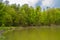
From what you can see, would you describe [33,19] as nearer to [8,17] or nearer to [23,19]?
[23,19]

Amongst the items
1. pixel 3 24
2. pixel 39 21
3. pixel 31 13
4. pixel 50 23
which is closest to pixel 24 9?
pixel 31 13

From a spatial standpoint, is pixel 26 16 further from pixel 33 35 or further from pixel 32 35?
pixel 32 35

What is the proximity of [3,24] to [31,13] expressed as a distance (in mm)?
20876

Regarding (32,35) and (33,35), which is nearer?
(32,35)

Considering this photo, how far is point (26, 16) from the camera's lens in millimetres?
68875

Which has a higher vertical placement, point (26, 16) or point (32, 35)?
point (32, 35)

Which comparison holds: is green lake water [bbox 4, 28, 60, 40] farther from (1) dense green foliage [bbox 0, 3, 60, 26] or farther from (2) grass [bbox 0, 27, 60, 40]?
(1) dense green foliage [bbox 0, 3, 60, 26]

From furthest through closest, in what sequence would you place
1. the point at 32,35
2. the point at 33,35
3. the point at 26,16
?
the point at 26,16, the point at 33,35, the point at 32,35

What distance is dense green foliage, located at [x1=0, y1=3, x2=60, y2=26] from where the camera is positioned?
191ft

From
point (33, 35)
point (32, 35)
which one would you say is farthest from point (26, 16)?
point (32, 35)

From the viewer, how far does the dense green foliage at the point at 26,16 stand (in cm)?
5813

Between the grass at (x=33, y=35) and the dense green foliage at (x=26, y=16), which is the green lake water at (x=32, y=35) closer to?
the grass at (x=33, y=35)

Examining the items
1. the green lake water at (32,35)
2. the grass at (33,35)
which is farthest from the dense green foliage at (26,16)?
the green lake water at (32,35)

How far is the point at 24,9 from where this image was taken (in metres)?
72.9
